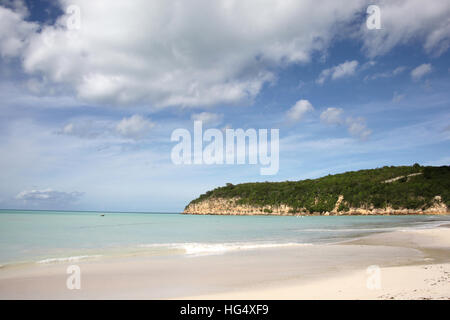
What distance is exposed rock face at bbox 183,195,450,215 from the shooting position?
9745 centimetres

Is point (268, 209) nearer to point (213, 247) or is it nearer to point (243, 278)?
point (213, 247)

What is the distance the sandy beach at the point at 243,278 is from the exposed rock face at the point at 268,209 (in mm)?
99806

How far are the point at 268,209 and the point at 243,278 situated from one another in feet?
419

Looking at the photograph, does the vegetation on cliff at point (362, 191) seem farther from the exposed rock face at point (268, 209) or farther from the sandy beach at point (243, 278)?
the sandy beach at point (243, 278)

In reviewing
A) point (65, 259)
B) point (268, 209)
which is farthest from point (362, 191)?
point (65, 259)

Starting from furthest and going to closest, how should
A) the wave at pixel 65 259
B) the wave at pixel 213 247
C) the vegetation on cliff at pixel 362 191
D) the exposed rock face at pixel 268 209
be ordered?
the vegetation on cliff at pixel 362 191
the exposed rock face at pixel 268 209
the wave at pixel 213 247
the wave at pixel 65 259

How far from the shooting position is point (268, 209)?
13450cm

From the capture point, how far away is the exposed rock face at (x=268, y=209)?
97.4 metres

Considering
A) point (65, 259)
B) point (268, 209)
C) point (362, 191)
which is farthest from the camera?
point (268, 209)

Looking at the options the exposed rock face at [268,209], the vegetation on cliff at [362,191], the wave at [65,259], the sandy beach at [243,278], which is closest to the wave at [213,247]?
the sandy beach at [243,278]

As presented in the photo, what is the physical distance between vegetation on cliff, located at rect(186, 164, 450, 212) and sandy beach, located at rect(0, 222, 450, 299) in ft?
333

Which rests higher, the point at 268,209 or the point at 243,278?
the point at 243,278

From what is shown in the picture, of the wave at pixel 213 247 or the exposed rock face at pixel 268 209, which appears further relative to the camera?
the exposed rock face at pixel 268 209
